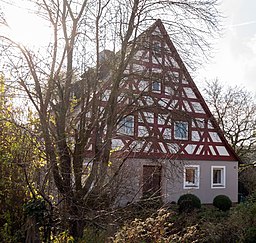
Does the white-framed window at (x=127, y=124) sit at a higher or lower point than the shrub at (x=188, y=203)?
higher

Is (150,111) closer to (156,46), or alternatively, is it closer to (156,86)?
(156,86)

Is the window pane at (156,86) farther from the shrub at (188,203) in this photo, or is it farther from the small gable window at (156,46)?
the shrub at (188,203)

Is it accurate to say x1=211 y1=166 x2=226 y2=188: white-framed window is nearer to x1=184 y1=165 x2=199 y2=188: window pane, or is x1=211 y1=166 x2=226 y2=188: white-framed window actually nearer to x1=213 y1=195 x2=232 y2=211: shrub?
x1=184 y1=165 x2=199 y2=188: window pane

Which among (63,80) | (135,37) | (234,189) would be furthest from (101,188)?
(234,189)

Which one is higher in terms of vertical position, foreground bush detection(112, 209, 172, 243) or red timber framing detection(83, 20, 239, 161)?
red timber framing detection(83, 20, 239, 161)

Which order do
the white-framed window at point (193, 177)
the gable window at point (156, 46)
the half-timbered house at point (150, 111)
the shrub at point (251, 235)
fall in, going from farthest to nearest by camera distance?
the white-framed window at point (193, 177) < the shrub at point (251, 235) < the gable window at point (156, 46) < the half-timbered house at point (150, 111)

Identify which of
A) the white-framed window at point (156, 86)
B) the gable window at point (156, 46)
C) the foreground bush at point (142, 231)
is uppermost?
the gable window at point (156, 46)

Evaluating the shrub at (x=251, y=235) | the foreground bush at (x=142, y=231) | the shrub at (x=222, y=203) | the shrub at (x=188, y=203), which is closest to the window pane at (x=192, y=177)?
the shrub at (x=222, y=203)

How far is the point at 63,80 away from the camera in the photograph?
23.2 ft

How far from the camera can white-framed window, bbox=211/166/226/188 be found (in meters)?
18.7

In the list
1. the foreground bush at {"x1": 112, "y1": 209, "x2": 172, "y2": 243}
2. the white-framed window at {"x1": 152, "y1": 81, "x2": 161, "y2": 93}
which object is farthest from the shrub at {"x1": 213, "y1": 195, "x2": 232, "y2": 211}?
the foreground bush at {"x1": 112, "y1": 209, "x2": 172, "y2": 243}

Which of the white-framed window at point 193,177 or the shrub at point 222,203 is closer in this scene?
the shrub at point 222,203

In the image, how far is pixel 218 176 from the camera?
1920 cm

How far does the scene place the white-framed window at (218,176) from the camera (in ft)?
61.3
